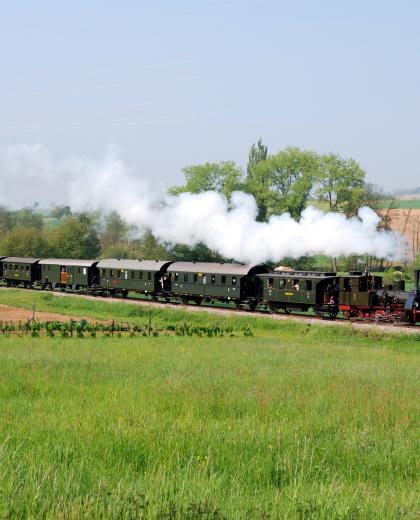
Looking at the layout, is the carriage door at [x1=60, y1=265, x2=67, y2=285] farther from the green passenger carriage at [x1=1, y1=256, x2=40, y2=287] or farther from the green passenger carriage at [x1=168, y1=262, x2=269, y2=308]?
the green passenger carriage at [x1=168, y1=262, x2=269, y2=308]

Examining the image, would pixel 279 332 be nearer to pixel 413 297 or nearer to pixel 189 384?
pixel 413 297

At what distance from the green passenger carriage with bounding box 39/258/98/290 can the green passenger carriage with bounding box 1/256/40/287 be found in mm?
1057

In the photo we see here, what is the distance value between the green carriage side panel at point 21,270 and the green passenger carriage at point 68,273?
103cm

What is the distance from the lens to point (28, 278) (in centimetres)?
6912

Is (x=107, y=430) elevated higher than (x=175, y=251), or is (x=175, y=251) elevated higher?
(x=175, y=251)

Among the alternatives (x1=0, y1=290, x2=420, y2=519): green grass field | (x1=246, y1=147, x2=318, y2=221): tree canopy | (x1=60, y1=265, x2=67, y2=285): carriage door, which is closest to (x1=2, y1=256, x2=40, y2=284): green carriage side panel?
(x1=60, y1=265, x2=67, y2=285): carriage door

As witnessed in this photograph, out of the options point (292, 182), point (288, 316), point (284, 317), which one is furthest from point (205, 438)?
point (292, 182)

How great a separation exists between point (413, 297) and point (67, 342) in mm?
18704

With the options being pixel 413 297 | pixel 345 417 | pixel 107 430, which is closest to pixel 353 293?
pixel 413 297

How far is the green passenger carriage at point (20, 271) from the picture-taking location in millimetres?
69012

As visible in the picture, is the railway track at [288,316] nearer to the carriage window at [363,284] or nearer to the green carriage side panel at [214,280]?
the green carriage side panel at [214,280]

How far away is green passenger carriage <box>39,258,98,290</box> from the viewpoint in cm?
6119

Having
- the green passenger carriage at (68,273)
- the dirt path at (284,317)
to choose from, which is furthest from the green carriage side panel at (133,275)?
the dirt path at (284,317)

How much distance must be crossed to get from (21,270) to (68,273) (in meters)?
9.31
